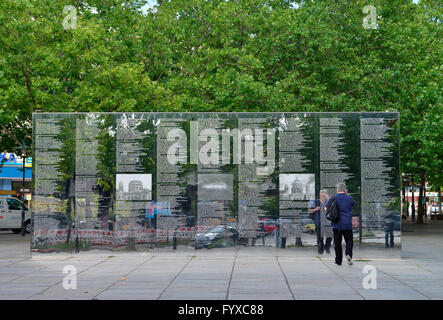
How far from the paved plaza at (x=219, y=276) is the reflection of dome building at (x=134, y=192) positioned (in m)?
1.47

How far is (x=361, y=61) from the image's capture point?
1173 inches

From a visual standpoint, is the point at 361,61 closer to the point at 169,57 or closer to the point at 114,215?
the point at 169,57

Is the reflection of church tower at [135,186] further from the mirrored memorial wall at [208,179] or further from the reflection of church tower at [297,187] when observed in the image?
the reflection of church tower at [297,187]

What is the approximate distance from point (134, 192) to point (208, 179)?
195 cm

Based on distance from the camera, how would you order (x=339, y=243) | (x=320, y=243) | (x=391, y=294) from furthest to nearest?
1. (x=320, y=243)
2. (x=339, y=243)
3. (x=391, y=294)

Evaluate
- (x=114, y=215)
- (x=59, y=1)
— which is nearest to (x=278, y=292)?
(x=114, y=215)

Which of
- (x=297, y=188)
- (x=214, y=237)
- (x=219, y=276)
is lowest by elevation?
(x=219, y=276)

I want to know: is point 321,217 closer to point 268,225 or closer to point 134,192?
point 268,225

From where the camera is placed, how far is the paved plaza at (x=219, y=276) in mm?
9742

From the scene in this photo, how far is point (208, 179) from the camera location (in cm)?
1677

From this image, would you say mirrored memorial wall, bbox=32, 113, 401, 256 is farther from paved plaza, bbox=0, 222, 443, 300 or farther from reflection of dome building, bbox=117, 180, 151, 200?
paved plaza, bbox=0, 222, 443, 300

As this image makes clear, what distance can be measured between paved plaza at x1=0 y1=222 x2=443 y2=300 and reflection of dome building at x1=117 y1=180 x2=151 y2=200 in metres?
1.47

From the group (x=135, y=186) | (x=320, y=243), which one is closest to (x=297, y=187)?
(x=320, y=243)
